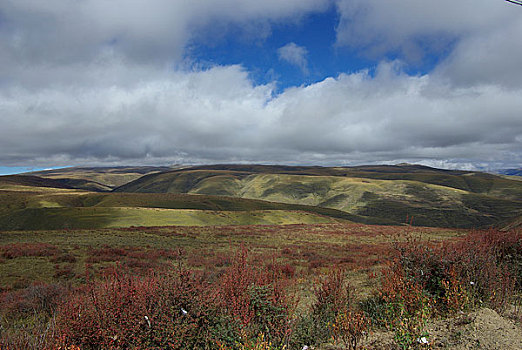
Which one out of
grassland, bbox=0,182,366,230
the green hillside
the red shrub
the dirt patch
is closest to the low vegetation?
the dirt patch

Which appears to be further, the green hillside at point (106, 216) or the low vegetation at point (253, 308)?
the green hillside at point (106, 216)

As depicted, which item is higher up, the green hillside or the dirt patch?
the dirt patch

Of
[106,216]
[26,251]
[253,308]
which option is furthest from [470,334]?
[106,216]

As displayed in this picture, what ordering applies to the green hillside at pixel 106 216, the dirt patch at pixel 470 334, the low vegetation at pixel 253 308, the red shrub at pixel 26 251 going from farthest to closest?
the green hillside at pixel 106 216
the red shrub at pixel 26 251
the dirt patch at pixel 470 334
the low vegetation at pixel 253 308

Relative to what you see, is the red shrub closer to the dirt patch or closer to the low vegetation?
the low vegetation

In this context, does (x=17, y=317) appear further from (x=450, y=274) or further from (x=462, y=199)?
(x=462, y=199)

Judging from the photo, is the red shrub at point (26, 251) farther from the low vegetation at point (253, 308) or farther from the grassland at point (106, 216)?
the grassland at point (106, 216)

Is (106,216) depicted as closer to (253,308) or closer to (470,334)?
(253,308)

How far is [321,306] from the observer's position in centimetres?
615

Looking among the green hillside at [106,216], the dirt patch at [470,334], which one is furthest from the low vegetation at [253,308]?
the green hillside at [106,216]

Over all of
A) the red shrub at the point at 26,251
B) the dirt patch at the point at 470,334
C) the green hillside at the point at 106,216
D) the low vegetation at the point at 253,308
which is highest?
the low vegetation at the point at 253,308

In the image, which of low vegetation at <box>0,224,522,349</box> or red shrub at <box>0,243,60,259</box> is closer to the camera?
low vegetation at <box>0,224,522,349</box>

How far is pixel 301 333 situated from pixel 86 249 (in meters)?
19.6

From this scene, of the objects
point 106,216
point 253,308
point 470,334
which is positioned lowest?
point 106,216
